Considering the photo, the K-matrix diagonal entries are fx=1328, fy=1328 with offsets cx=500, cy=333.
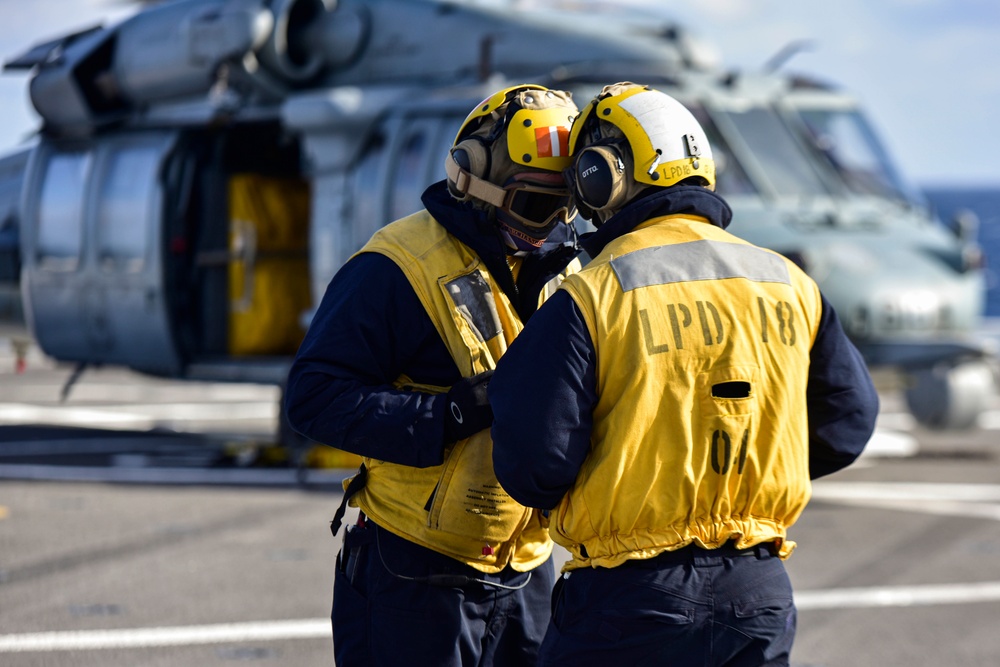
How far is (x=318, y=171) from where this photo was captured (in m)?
10.1

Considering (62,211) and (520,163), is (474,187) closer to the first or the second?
(520,163)

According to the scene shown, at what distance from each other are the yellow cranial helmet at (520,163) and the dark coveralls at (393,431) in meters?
0.07

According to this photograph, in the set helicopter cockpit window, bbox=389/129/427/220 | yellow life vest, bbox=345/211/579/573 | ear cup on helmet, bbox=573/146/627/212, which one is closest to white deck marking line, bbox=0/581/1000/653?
yellow life vest, bbox=345/211/579/573

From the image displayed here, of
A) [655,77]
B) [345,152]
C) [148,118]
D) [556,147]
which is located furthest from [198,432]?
[556,147]

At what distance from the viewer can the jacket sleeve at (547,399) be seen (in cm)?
265

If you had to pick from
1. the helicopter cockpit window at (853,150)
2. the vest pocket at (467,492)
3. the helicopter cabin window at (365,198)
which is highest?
the vest pocket at (467,492)

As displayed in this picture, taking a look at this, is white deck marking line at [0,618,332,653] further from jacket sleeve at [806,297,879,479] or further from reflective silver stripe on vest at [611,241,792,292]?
reflective silver stripe on vest at [611,241,792,292]

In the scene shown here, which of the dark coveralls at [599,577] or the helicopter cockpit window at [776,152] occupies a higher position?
the dark coveralls at [599,577]

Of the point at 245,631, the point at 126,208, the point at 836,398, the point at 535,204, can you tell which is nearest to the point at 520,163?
the point at 535,204

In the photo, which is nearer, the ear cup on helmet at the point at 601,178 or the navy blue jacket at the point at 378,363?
the ear cup on helmet at the point at 601,178

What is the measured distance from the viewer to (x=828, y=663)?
5.46 meters

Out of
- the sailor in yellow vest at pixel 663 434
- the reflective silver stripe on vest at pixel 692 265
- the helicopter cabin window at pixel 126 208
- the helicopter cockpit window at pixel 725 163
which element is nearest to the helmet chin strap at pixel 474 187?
the sailor in yellow vest at pixel 663 434

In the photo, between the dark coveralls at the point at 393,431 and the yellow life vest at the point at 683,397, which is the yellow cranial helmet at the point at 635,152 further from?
the dark coveralls at the point at 393,431

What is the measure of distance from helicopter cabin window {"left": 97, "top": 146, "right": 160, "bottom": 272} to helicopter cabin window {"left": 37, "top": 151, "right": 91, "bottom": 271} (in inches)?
11.9
